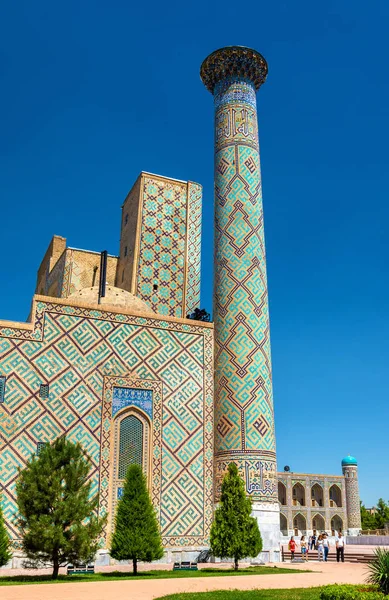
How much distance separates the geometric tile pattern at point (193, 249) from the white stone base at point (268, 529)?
4601 millimetres

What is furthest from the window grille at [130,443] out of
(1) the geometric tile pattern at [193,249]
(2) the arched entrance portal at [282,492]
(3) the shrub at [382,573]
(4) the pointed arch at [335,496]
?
(4) the pointed arch at [335,496]

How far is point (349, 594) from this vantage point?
15.9ft

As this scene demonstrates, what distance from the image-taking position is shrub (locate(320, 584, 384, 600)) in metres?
4.74

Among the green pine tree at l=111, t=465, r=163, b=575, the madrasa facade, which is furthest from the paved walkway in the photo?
the madrasa facade

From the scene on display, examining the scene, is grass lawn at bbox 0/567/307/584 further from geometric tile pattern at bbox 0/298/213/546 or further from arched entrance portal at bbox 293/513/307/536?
arched entrance portal at bbox 293/513/307/536

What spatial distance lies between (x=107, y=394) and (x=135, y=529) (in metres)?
2.88

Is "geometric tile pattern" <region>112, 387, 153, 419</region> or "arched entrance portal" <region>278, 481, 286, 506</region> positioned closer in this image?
"geometric tile pattern" <region>112, 387, 153, 419</region>

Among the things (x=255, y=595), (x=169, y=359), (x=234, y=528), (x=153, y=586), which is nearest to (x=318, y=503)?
(x=169, y=359)

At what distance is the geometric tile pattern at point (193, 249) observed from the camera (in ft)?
46.9

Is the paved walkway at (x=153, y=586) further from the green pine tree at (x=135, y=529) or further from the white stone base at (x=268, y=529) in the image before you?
the white stone base at (x=268, y=529)

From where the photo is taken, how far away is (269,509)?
37.5ft

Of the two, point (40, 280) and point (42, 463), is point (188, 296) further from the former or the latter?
point (42, 463)

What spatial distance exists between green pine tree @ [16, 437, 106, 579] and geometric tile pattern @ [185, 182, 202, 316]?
6200 millimetres

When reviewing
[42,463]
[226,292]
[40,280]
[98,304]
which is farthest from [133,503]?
[40,280]
